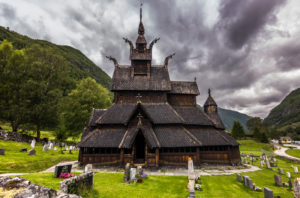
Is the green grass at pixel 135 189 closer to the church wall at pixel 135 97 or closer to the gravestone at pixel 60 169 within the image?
the gravestone at pixel 60 169

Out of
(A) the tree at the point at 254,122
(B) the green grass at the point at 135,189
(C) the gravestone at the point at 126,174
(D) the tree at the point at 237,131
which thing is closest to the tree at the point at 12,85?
(B) the green grass at the point at 135,189

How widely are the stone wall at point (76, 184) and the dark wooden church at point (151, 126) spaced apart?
8455 mm

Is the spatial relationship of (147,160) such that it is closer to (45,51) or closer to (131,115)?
(131,115)

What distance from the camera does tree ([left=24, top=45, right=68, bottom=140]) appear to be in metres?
30.5

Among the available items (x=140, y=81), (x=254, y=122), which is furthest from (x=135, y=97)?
(x=254, y=122)

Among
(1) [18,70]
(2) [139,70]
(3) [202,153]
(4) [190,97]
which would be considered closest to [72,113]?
(1) [18,70]

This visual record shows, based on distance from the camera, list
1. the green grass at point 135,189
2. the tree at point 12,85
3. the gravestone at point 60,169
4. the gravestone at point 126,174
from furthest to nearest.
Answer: the tree at point 12,85
the gravestone at point 126,174
the gravestone at point 60,169
the green grass at point 135,189

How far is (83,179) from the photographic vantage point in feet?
25.6

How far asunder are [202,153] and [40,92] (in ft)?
113

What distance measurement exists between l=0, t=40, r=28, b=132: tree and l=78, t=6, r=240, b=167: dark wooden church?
18.8m

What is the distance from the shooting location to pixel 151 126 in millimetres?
19844

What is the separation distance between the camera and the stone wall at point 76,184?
655 centimetres

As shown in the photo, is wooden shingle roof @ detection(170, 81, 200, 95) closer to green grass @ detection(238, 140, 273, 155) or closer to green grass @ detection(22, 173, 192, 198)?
green grass @ detection(22, 173, 192, 198)

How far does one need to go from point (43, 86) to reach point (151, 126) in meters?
27.1
